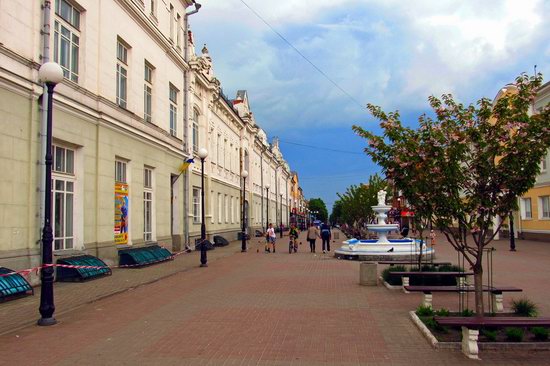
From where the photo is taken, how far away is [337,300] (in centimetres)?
1101

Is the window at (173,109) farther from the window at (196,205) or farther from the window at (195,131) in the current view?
the window at (196,205)

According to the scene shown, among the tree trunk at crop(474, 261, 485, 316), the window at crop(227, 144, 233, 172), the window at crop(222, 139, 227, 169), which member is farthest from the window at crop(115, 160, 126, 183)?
the window at crop(227, 144, 233, 172)

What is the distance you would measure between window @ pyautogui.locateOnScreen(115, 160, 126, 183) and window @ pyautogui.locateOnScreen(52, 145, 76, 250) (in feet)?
10.2

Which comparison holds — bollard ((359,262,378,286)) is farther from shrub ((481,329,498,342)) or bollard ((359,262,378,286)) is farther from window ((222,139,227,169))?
window ((222,139,227,169))

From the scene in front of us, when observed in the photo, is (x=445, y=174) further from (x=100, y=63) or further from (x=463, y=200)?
(x=100, y=63)

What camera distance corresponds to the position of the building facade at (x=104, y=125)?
12352mm

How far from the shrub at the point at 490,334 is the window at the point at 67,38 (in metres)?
12.7

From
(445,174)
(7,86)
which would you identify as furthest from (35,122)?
(445,174)

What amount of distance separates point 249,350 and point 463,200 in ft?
12.9

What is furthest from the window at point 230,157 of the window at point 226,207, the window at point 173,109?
the window at point 173,109

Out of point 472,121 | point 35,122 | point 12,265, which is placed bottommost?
point 12,265

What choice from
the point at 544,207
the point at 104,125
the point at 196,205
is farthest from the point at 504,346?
the point at 544,207

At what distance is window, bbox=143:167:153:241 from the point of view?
21.6 meters

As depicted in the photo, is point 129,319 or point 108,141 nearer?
point 129,319
